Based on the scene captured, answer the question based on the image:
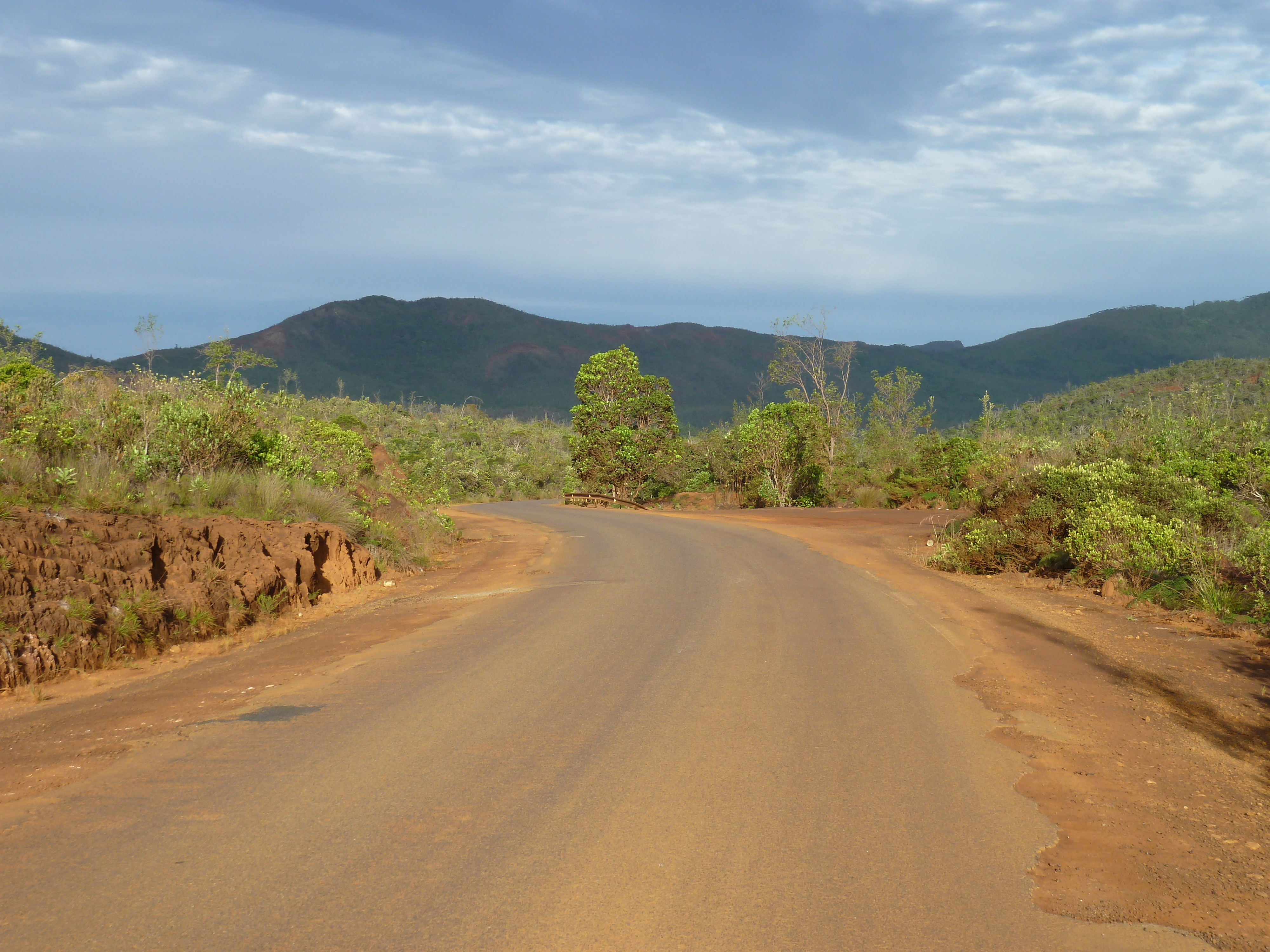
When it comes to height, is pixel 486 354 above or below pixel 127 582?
above

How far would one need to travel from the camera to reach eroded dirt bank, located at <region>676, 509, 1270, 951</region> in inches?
147

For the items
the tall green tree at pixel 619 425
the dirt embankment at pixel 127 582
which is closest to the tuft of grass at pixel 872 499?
the tall green tree at pixel 619 425

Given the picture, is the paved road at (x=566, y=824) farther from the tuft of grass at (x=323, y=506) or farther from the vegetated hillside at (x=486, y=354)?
the vegetated hillside at (x=486, y=354)

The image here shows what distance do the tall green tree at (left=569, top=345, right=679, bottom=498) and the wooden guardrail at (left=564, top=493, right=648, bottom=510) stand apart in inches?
17.4

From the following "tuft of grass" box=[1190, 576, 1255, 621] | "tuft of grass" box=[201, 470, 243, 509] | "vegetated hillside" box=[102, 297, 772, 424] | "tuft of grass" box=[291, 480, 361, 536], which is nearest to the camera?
"tuft of grass" box=[1190, 576, 1255, 621]

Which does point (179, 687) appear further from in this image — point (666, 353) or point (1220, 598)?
→ point (666, 353)

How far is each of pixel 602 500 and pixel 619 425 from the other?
333cm

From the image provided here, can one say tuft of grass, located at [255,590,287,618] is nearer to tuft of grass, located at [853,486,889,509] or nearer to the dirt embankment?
the dirt embankment

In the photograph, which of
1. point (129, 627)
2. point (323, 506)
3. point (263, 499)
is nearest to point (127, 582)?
point (129, 627)

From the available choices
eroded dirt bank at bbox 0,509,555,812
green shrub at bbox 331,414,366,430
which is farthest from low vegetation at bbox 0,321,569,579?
green shrub at bbox 331,414,366,430

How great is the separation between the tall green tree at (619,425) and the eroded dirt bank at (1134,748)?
25422 millimetres

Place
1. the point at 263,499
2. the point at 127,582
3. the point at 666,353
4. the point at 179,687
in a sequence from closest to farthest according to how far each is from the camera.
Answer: the point at 179,687, the point at 127,582, the point at 263,499, the point at 666,353

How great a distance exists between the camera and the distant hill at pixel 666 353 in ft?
410

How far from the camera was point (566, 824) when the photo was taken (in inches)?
172
